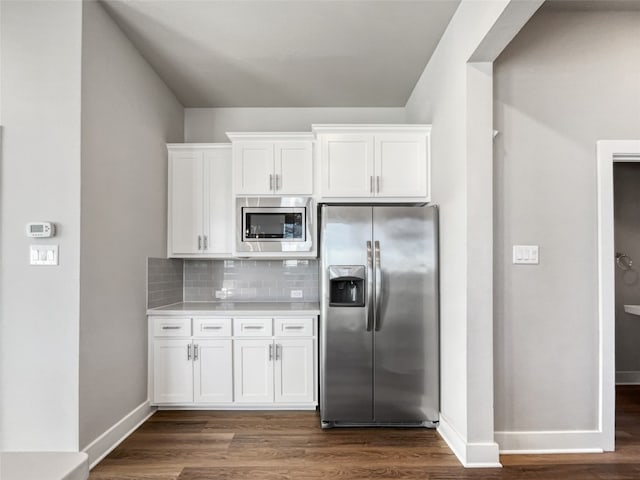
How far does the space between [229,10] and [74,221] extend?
1.69 metres

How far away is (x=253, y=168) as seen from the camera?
3621mm

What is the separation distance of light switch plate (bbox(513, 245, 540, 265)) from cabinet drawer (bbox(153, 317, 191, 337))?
2607 millimetres

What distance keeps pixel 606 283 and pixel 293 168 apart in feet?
8.35

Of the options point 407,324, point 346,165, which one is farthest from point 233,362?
point 346,165

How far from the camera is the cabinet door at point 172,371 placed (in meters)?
3.37

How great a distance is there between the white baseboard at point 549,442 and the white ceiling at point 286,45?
2.86 metres

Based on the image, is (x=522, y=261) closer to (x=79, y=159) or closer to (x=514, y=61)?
(x=514, y=61)

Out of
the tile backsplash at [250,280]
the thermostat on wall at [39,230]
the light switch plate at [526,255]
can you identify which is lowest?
the tile backsplash at [250,280]

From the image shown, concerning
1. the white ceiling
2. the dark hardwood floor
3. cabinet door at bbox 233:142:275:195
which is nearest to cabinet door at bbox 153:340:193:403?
the dark hardwood floor

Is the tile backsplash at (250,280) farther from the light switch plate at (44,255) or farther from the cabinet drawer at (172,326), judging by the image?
the light switch plate at (44,255)

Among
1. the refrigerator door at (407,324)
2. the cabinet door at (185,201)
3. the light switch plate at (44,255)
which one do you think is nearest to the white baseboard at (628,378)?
the refrigerator door at (407,324)

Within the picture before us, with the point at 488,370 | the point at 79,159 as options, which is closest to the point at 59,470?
the point at 79,159

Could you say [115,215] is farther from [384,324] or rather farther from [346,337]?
[384,324]

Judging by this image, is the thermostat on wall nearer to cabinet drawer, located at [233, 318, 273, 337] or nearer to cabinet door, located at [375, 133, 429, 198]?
cabinet drawer, located at [233, 318, 273, 337]
